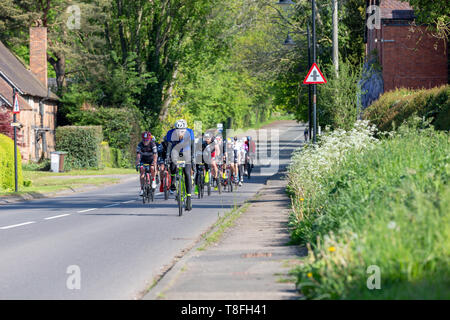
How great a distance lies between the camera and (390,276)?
6211 millimetres

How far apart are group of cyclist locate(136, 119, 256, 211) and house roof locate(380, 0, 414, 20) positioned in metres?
11.8

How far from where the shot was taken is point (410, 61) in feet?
128

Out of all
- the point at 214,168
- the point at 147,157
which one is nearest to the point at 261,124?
the point at 214,168

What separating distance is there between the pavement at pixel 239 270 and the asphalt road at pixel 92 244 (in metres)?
0.42

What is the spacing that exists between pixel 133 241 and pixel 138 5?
40472 mm

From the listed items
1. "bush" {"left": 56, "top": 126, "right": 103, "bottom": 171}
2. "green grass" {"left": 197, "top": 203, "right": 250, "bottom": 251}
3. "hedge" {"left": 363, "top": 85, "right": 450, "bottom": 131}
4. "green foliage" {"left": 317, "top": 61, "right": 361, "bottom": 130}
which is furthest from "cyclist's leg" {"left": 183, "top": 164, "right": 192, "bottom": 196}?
"bush" {"left": 56, "top": 126, "right": 103, "bottom": 171}

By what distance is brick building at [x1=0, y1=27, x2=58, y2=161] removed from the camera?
44.7 metres

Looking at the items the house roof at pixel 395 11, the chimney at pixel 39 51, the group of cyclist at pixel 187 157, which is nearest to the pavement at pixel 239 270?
the group of cyclist at pixel 187 157

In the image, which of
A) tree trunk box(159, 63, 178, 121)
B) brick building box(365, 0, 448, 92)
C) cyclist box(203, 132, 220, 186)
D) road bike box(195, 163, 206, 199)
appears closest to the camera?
road bike box(195, 163, 206, 199)

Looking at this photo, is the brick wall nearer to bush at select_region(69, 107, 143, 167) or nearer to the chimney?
bush at select_region(69, 107, 143, 167)

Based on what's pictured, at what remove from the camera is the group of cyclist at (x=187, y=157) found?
16.9 m

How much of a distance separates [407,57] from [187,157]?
24847 mm

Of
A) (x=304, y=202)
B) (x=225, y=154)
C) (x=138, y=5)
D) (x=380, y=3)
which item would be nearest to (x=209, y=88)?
(x=138, y=5)

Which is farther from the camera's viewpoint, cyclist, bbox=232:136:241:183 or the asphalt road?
cyclist, bbox=232:136:241:183
